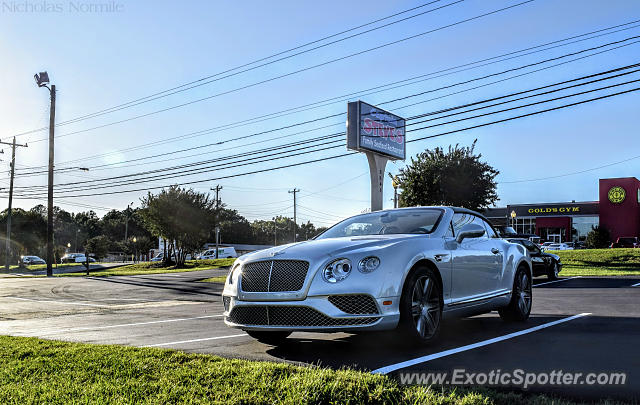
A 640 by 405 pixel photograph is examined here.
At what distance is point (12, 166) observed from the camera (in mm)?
44188

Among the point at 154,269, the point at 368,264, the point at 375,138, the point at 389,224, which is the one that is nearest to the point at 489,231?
Answer: the point at 389,224

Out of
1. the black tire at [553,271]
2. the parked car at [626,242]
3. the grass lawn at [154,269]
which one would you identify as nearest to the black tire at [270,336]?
the black tire at [553,271]

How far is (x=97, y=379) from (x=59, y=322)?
5836mm

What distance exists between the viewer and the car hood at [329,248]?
5.29 m

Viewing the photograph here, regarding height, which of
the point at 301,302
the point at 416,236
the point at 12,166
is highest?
the point at 12,166

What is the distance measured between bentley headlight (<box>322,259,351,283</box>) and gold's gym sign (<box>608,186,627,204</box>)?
6053 centimetres

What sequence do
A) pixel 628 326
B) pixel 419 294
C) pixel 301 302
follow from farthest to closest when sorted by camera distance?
pixel 628 326 < pixel 419 294 < pixel 301 302

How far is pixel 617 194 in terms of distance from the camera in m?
57.5

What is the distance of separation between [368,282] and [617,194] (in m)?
60.7

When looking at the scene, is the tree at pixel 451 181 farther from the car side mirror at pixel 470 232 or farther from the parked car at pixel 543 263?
the car side mirror at pixel 470 232

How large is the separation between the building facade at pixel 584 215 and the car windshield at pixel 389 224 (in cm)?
4940

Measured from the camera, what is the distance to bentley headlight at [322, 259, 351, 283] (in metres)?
5.08

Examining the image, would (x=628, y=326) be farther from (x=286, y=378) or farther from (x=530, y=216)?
(x=530, y=216)

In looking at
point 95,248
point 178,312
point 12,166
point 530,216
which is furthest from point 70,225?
point 178,312
